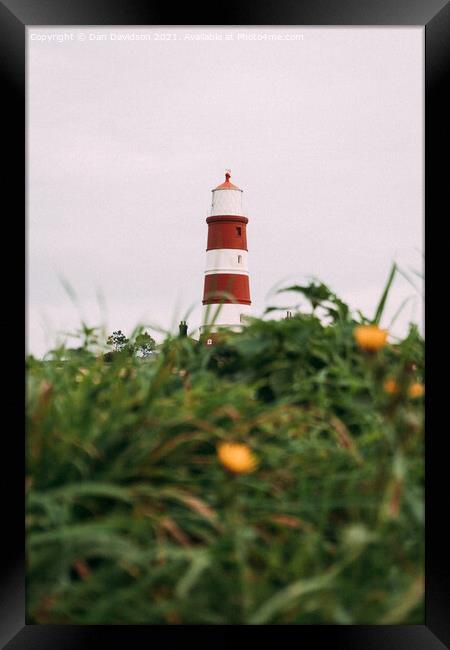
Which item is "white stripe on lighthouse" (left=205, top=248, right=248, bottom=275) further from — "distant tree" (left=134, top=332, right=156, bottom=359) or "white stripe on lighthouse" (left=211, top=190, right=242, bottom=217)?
"distant tree" (left=134, top=332, right=156, bottom=359)

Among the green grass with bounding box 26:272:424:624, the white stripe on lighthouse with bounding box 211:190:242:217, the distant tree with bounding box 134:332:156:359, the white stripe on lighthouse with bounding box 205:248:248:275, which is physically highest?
the white stripe on lighthouse with bounding box 211:190:242:217

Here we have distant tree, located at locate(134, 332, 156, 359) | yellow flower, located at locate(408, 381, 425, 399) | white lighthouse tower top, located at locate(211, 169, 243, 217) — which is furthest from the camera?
white lighthouse tower top, located at locate(211, 169, 243, 217)

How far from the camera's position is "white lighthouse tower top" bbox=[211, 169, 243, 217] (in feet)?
41.1

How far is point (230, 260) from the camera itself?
1227cm

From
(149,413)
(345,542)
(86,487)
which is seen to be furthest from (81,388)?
(345,542)

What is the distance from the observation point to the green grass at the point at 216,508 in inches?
41.4

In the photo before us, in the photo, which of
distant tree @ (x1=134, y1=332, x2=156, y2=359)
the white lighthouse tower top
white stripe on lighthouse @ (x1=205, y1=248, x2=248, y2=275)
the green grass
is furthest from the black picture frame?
the white lighthouse tower top

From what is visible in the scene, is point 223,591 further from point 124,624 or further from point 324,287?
point 324,287

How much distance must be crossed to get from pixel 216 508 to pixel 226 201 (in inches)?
460

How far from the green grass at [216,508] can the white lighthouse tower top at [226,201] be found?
1121cm

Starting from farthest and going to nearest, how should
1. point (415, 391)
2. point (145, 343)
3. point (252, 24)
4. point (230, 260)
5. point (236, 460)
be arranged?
point (230, 260) → point (145, 343) → point (415, 391) → point (252, 24) → point (236, 460)

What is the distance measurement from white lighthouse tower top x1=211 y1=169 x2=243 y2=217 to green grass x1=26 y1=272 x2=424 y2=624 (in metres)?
11.2

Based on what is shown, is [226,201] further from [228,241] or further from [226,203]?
[228,241]

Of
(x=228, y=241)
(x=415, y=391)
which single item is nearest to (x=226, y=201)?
(x=228, y=241)
